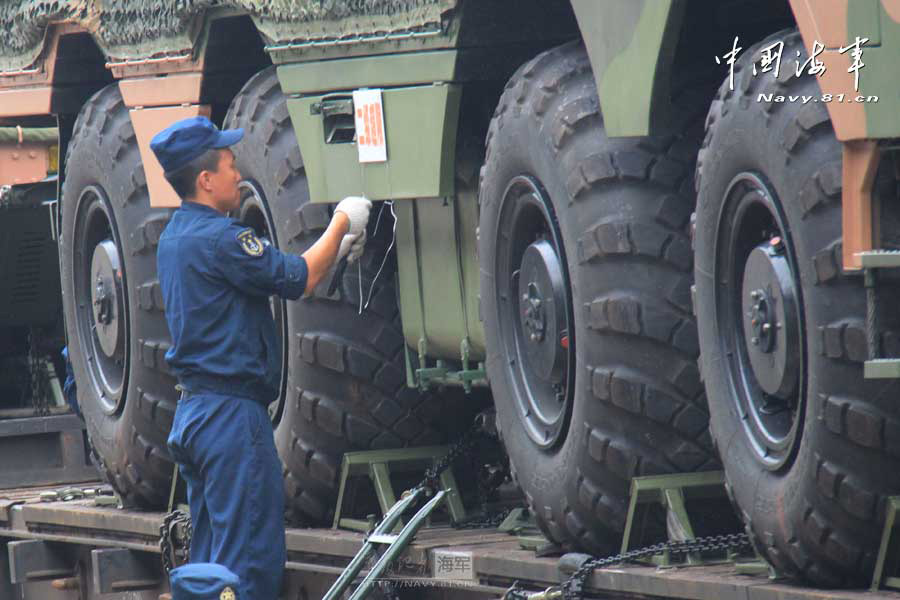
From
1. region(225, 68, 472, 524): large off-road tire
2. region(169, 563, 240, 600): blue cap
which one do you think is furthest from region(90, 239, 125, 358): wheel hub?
region(169, 563, 240, 600): blue cap

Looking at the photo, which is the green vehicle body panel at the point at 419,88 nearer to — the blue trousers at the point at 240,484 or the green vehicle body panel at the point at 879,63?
the blue trousers at the point at 240,484

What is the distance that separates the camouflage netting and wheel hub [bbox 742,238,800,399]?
175 centimetres

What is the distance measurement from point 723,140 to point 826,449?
2.78 feet

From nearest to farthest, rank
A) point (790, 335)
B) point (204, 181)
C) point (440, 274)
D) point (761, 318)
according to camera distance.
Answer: point (790, 335)
point (761, 318)
point (204, 181)
point (440, 274)

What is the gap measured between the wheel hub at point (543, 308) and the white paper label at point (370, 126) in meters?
0.76

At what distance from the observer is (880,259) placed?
475cm

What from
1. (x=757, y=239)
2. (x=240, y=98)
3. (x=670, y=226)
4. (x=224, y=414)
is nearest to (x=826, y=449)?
(x=757, y=239)

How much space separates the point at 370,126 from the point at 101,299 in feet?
7.56

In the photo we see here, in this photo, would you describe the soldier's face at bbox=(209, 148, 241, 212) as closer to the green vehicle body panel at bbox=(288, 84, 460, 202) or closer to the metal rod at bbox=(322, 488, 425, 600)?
the green vehicle body panel at bbox=(288, 84, 460, 202)

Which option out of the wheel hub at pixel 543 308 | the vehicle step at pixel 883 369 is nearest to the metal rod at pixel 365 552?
the wheel hub at pixel 543 308

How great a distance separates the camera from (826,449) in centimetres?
513

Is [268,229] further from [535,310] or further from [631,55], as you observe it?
[631,55]

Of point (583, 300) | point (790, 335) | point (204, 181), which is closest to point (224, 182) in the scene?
point (204, 181)

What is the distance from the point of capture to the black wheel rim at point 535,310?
21.2 ft
